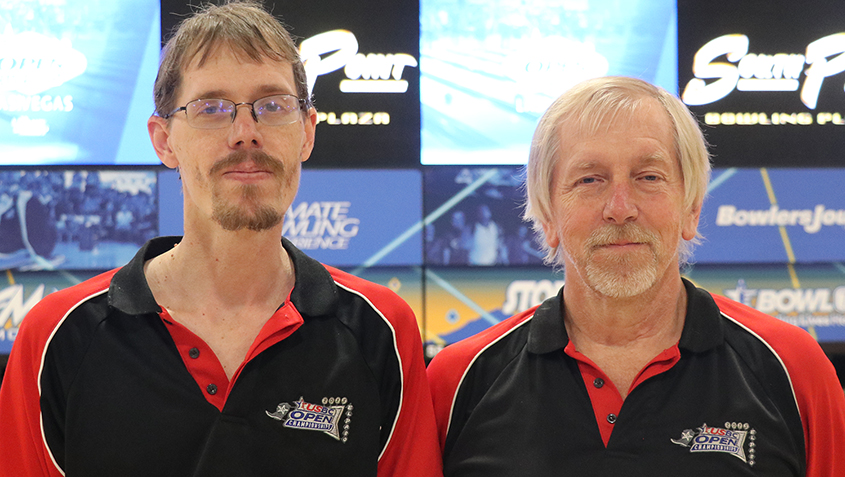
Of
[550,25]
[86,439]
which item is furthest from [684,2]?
[86,439]

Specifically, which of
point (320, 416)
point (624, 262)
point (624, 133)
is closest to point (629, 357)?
point (624, 262)

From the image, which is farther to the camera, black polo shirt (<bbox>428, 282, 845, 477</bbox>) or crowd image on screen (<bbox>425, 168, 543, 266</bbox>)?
crowd image on screen (<bbox>425, 168, 543, 266</bbox>)

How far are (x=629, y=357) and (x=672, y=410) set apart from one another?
16cm

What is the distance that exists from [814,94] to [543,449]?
11.3ft

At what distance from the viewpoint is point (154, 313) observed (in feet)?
4.82

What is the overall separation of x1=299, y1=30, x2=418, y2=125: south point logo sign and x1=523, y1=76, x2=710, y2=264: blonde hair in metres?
2.16

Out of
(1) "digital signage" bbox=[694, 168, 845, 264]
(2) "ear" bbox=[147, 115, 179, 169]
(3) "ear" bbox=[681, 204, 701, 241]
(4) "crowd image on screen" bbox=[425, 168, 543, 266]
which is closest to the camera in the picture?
(2) "ear" bbox=[147, 115, 179, 169]

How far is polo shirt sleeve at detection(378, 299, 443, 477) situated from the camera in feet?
5.12

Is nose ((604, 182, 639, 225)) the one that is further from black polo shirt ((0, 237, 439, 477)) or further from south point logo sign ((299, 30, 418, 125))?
south point logo sign ((299, 30, 418, 125))

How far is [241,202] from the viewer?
Answer: 146cm

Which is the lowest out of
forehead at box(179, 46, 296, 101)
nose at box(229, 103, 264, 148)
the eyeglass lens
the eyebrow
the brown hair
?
nose at box(229, 103, 264, 148)

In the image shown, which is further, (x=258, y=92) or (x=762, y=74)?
(x=762, y=74)

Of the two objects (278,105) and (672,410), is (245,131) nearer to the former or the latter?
(278,105)

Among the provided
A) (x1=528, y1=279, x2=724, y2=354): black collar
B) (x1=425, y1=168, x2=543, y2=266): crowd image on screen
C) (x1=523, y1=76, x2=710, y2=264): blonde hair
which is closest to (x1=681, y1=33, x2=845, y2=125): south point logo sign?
(x1=425, y1=168, x2=543, y2=266): crowd image on screen
